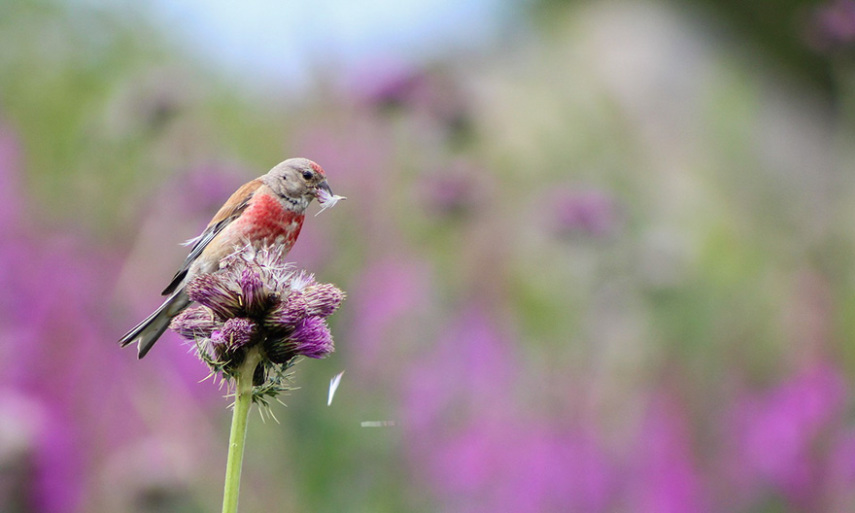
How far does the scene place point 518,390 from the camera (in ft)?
15.7

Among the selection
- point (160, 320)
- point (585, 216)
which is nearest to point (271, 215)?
point (160, 320)

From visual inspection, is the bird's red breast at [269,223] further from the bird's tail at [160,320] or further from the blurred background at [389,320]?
the blurred background at [389,320]

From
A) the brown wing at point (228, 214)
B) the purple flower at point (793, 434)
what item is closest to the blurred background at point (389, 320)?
the purple flower at point (793, 434)

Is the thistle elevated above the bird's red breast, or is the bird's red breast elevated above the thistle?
the bird's red breast

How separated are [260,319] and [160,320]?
418 millimetres

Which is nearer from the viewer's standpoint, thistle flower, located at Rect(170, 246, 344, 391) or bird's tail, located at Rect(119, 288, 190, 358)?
thistle flower, located at Rect(170, 246, 344, 391)

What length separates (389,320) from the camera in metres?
4.18

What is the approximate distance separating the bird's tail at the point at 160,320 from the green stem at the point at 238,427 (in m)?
0.38

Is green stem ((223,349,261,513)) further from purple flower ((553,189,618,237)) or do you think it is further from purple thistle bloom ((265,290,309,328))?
purple flower ((553,189,618,237))

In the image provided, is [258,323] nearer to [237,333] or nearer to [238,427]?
[237,333]

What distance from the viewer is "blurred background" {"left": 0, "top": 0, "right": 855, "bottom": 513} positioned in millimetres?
3508

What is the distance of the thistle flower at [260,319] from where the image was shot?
1.55m

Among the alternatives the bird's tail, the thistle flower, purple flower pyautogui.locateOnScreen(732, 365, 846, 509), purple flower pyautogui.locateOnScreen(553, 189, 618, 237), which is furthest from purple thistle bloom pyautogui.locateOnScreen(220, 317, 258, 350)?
purple flower pyautogui.locateOnScreen(553, 189, 618, 237)

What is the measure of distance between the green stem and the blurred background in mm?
1771
